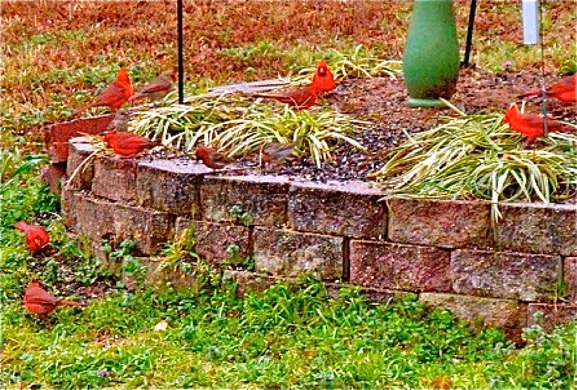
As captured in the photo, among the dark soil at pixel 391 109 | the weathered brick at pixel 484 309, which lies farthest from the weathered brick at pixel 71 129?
the weathered brick at pixel 484 309

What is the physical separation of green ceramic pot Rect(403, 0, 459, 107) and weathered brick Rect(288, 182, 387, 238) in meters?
1.19

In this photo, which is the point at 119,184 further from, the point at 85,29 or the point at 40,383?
the point at 85,29

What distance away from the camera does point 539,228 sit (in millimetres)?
4129

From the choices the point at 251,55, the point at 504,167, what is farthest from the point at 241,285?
the point at 251,55

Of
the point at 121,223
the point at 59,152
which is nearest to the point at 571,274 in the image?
the point at 121,223

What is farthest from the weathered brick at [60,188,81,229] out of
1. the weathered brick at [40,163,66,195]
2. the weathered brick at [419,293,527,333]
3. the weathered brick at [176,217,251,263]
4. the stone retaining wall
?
the weathered brick at [419,293,527,333]

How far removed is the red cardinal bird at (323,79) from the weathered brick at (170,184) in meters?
1.04

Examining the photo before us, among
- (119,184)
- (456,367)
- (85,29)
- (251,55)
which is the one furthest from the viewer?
(85,29)

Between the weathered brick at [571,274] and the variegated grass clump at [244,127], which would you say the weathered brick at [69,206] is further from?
the weathered brick at [571,274]

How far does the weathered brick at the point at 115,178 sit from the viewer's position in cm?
503

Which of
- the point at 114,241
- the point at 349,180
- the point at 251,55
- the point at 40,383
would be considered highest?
the point at 251,55

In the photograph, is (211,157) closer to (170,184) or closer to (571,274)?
(170,184)

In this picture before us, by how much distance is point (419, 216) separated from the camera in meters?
4.28

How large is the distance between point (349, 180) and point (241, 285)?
61 centimetres
